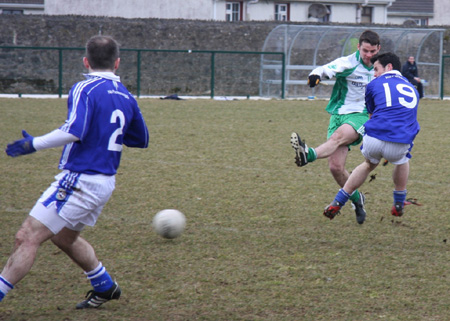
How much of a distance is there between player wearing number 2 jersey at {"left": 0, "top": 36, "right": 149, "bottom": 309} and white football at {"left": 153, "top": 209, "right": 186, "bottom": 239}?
1430 millimetres

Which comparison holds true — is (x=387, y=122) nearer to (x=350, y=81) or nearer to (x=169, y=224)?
(x=350, y=81)

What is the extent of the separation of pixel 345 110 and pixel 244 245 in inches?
77.4

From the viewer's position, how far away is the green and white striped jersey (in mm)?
6789

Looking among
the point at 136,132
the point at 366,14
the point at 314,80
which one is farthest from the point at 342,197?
the point at 366,14

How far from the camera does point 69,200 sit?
3891 millimetres

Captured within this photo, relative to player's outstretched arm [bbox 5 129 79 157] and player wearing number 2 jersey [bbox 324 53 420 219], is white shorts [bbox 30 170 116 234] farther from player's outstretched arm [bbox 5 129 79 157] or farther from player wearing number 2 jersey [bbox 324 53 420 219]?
player wearing number 2 jersey [bbox 324 53 420 219]

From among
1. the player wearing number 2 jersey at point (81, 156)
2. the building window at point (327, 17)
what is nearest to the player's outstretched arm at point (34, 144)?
the player wearing number 2 jersey at point (81, 156)

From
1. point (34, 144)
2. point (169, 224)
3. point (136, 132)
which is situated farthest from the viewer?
point (169, 224)

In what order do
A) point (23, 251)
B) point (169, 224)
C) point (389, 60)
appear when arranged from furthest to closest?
1. point (389, 60)
2. point (169, 224)
3. point (23, 251)

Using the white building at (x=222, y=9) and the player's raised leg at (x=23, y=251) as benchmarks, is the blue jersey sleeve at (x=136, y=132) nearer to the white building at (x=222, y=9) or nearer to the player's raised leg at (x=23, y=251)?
the player's raised leg at (x=23, y=251)

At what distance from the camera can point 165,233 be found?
18.3 ft

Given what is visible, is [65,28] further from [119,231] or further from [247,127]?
[119,231]

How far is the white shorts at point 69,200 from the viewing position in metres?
3.86

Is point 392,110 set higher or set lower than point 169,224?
higher
